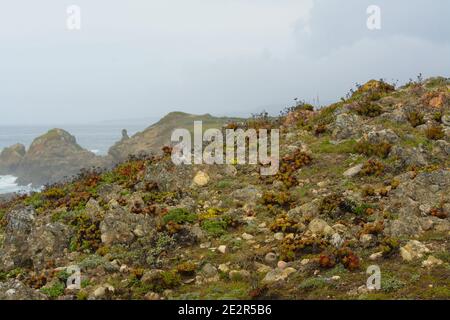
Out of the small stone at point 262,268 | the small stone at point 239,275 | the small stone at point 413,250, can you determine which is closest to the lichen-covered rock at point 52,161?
the small stone at point 262,268

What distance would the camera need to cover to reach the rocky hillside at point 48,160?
138250 mm

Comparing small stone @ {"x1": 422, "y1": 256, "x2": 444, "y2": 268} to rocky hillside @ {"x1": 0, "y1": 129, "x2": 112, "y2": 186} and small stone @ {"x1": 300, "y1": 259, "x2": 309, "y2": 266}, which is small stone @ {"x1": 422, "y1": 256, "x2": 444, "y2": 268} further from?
rocky hillside @ {"x1": 0, "y1": 129, "x2": 112, "y2": 186}

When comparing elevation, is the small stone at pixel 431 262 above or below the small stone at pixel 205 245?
above

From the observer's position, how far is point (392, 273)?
11.0 metres

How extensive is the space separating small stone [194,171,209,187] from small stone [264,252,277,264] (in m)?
6.40

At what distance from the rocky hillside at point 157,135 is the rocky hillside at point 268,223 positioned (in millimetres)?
103331

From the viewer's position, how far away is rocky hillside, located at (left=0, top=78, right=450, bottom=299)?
11.5 metres

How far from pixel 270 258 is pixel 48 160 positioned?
144449 mm

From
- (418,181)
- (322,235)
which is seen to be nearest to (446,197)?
(418,181)

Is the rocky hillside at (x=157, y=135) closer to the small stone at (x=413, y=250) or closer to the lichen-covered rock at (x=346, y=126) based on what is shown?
the lichen-covered rock at (x=346, y=126)

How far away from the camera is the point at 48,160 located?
144875mm

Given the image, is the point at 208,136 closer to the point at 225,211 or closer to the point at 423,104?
the point at 225,211
